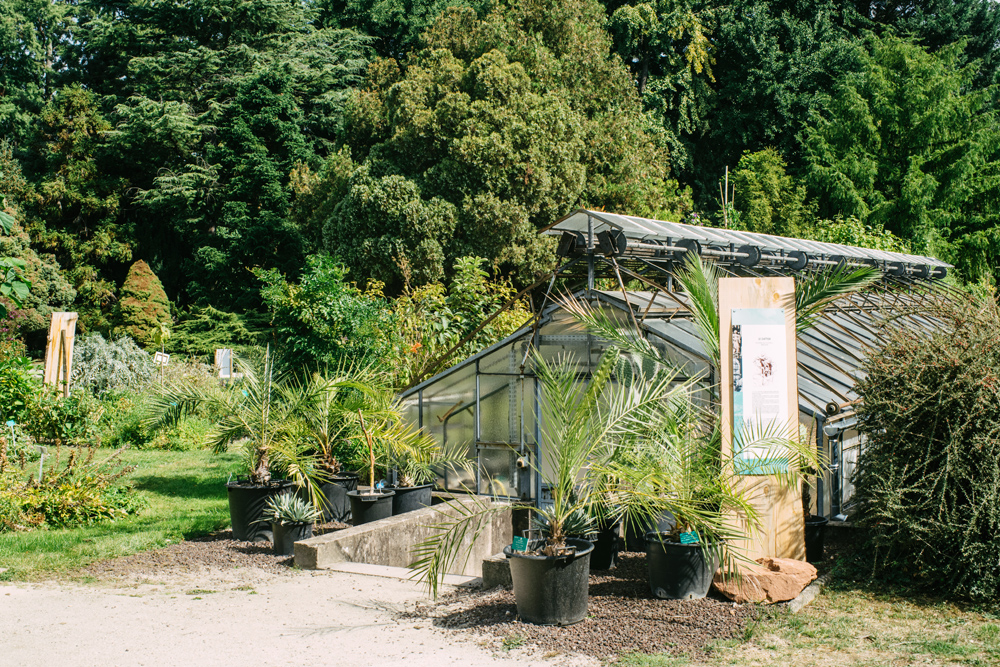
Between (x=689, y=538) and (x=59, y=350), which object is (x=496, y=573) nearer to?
(x=689, y=538)

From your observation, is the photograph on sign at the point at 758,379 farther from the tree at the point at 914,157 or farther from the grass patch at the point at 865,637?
the tree at the point at 914,157

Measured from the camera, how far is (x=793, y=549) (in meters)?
6.77

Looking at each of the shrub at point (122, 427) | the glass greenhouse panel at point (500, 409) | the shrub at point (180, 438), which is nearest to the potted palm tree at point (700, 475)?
the glass greenhouse panel at point (500, 409)

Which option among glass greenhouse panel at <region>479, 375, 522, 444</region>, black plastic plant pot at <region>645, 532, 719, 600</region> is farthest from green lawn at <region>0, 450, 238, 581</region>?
black plastic plant pot at <region>645, 532, 719, 600</region>

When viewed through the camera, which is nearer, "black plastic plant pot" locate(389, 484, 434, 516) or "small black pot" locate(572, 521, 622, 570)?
"small black pot" locate(572, 521, 622, 570)

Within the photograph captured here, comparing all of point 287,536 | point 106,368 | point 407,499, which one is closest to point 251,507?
point 287,536

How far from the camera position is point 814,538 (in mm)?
7090

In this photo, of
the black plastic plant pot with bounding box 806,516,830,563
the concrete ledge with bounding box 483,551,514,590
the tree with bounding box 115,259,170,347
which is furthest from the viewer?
the tree with bounding box 115,259,170,347

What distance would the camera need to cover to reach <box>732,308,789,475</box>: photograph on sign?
662 cm

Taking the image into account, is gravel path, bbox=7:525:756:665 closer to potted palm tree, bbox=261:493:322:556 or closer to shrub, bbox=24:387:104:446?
potted palm tree, bbox=261:493:322:556

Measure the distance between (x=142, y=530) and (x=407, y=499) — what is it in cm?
292

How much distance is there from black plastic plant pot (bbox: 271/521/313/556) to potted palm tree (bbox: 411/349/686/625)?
2339mm

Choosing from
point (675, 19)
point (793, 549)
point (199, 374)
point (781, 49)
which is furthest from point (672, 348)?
point (781, 49)

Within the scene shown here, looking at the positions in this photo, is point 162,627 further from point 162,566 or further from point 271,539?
point 271,539
